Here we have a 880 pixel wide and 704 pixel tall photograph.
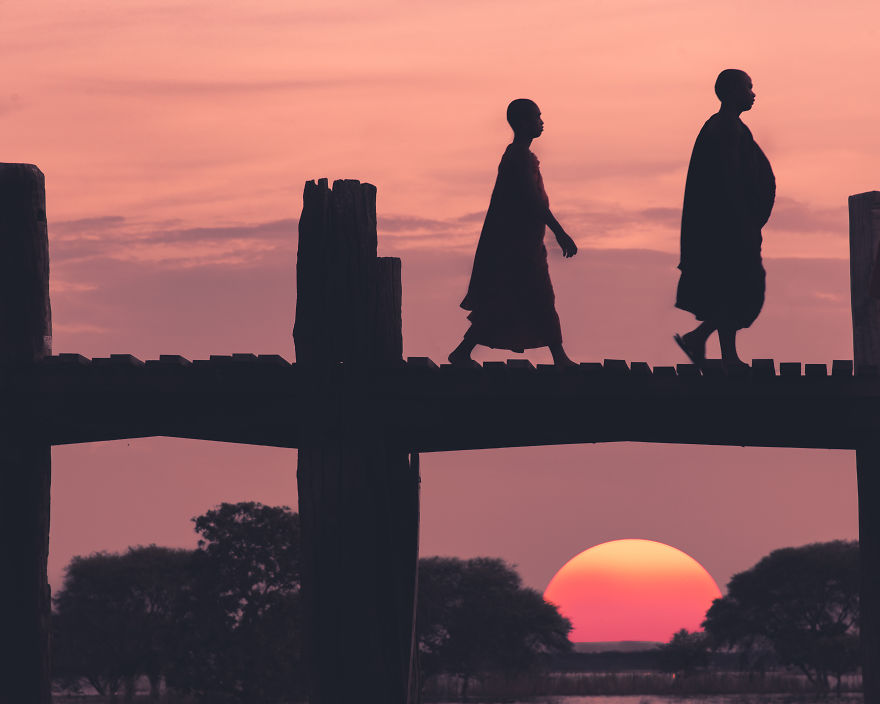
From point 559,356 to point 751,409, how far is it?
4.42ft

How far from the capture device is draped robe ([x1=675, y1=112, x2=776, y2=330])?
923 centimetres

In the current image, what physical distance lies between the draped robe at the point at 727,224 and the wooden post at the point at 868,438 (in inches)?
23.5

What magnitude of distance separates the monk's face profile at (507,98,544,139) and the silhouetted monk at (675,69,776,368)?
1.07 m

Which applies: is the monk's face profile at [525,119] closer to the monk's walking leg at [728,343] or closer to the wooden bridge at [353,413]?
the wooden bridge at [353,413]

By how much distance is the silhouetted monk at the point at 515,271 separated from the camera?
9.18 m

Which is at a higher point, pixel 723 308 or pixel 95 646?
pixel 723 308

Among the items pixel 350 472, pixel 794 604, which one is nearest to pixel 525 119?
pixel 350 472

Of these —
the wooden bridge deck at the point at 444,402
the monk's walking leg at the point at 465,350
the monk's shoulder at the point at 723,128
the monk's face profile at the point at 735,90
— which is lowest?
the wooden bridge deck at the point at 444,402

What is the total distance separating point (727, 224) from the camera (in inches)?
364

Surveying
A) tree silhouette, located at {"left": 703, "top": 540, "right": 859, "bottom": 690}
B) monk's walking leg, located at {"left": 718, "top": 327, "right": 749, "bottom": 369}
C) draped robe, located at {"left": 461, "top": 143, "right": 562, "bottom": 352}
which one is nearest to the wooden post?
monk's walking leg, located at {"left": 718, "top": 327, "right": 749, "bottom": 369}

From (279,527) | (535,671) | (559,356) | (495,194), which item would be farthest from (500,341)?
(535,671)

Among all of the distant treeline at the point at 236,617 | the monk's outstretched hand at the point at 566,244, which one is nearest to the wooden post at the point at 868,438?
the monk's outstretched hand at the point at 566,244

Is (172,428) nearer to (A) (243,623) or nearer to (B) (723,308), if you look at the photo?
(B) (723,308)

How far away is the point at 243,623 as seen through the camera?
30.6m
